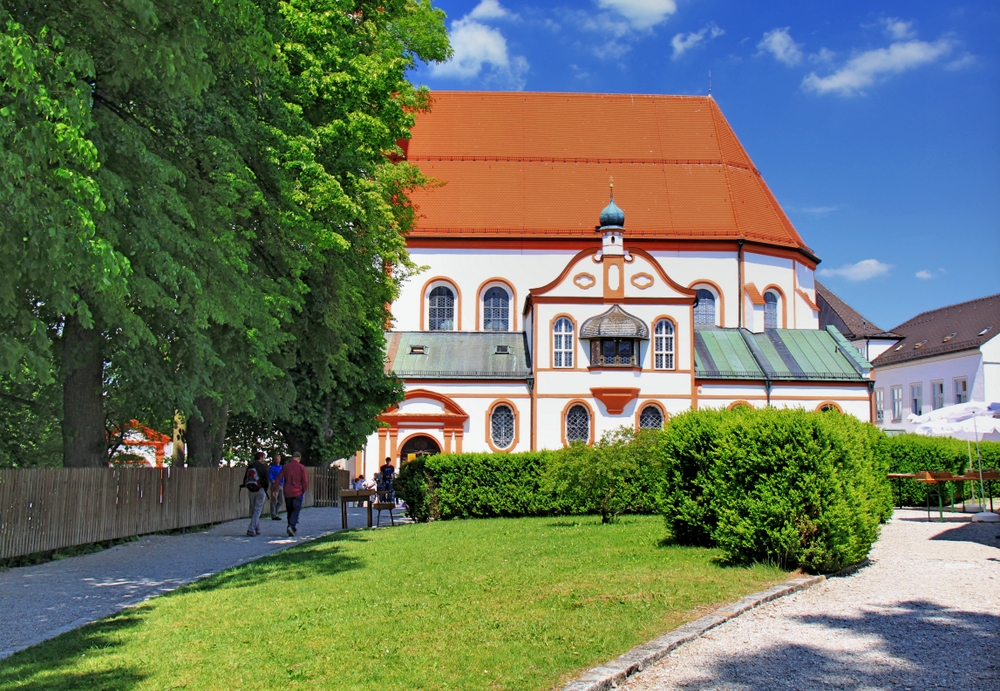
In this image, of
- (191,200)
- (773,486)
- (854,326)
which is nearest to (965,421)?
(773,486)

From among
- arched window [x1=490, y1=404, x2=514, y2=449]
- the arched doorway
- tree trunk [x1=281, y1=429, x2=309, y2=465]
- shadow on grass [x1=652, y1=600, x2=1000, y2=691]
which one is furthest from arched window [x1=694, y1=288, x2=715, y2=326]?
shadow on grass [x1=652, y1=600, x2=1000, y2=691]

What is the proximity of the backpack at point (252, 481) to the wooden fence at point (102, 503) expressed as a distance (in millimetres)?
1154

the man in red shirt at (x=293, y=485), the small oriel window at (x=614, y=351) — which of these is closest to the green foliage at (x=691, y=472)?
the man in red shirt at (x=293, y=485)

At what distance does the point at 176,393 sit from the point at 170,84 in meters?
5.34

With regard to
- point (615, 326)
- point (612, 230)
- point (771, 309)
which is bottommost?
point (615, 326)

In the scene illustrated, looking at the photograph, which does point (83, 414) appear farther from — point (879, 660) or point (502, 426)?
point (502, 426)

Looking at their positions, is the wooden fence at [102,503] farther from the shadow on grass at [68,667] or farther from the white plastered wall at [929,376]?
the white plastered wall at [929,376]

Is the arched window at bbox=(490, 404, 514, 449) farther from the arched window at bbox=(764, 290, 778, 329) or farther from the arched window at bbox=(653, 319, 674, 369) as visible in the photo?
the arched window at bbox=(764, 290, 778, 329)

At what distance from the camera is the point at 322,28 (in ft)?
57.4

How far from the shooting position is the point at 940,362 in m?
50.9

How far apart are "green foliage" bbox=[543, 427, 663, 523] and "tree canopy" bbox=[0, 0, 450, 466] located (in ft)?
16.0

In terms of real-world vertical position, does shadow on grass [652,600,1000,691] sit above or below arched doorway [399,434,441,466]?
below

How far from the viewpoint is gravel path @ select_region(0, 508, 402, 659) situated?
27.9ft

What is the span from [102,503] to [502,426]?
2154 centimetres
